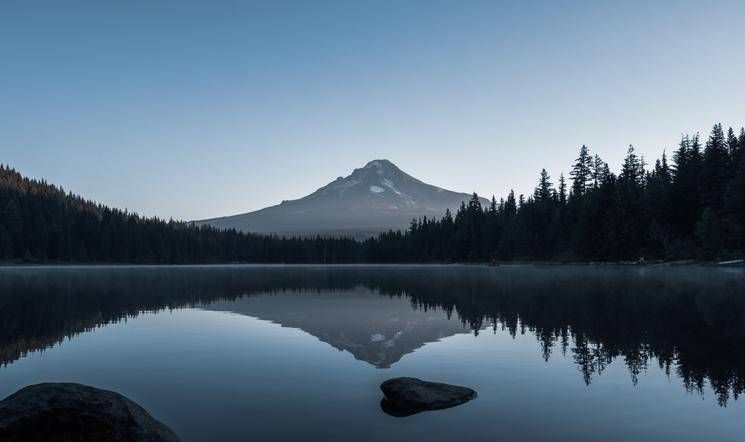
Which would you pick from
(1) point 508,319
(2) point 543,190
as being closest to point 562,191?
(2) point 543,190

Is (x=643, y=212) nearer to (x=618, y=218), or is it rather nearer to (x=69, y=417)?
(x=618, y=218)

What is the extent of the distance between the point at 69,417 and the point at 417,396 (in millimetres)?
7853

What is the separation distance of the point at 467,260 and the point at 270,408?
555 ft

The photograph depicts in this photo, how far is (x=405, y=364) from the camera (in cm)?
2025

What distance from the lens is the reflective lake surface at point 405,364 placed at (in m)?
12.6

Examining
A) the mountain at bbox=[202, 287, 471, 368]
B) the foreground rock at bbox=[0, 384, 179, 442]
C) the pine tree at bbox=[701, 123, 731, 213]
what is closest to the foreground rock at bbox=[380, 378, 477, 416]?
the mountain at bbox=[202, 287, 471, 368]

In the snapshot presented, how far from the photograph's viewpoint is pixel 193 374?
18188 millimetres

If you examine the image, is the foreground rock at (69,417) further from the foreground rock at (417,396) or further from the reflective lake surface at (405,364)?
the foreground rock at (417,396)

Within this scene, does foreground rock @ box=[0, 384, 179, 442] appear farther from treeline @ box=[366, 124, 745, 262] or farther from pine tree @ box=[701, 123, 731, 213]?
pine tree @ box=[701, 123, 731, 213]

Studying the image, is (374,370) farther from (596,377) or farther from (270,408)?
(596,377)

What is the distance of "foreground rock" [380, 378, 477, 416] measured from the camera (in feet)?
45.1

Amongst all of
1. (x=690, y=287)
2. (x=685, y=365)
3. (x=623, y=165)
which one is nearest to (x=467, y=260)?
(x=623, y=165)

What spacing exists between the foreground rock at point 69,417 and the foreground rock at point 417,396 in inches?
224

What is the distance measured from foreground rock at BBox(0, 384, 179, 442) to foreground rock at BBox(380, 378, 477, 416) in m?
5.70
